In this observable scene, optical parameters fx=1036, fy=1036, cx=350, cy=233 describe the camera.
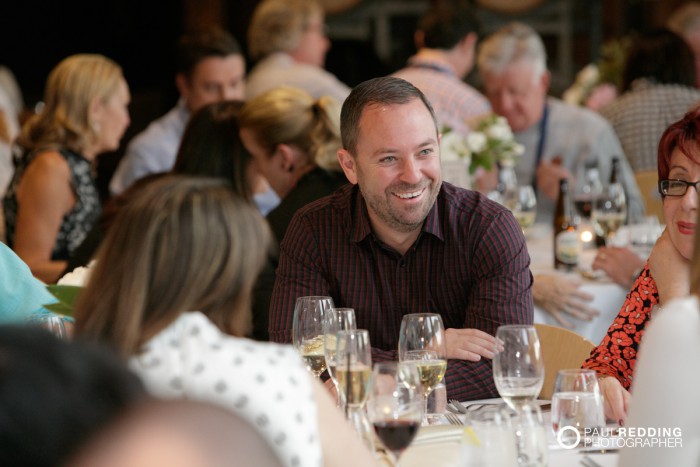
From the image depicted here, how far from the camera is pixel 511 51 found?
18.3 ft

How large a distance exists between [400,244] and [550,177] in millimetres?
2318

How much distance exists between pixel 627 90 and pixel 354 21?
4355 millimetres

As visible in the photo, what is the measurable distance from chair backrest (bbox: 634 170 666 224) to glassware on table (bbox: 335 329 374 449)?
12.6ft

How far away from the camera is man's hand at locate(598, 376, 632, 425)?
2.09 m

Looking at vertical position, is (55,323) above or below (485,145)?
below

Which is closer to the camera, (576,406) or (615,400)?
(576,406)

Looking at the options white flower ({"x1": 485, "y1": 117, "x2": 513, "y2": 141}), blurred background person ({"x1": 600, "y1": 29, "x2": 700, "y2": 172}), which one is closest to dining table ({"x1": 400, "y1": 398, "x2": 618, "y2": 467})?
white flower ({"x1": 485, "y1": 117, "x2": 513, "y2": 141})

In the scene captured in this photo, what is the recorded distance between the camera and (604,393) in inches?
84.6

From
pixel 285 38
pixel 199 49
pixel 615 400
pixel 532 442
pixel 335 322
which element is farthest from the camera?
pixel 285 38

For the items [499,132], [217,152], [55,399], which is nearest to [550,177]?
[499,132]

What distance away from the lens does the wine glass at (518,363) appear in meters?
1.94

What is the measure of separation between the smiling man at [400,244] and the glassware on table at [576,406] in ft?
2.50

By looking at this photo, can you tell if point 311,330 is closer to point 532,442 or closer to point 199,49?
point 532,442

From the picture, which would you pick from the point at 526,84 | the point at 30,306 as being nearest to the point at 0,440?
the point at 30,306
